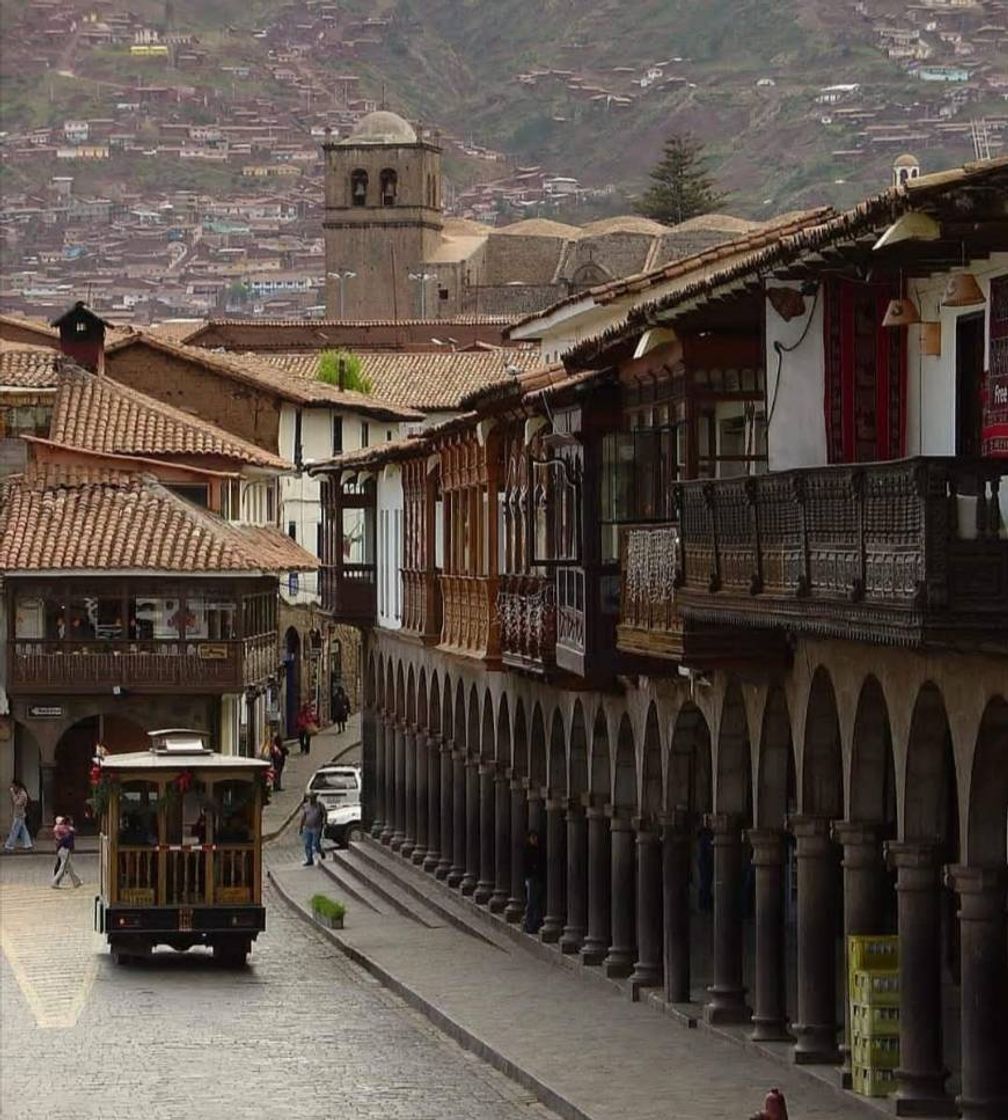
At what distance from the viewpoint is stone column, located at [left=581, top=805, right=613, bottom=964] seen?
122 feet

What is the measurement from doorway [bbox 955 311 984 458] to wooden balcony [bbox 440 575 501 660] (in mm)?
18883

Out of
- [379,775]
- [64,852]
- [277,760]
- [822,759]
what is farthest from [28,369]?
[822,759]

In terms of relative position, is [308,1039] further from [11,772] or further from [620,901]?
[11,772]

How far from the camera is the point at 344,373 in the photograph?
111m

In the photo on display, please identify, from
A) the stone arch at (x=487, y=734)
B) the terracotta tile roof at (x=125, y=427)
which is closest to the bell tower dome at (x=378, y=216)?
the terracotta tile roof at (x=125, y=427)

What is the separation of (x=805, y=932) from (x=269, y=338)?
115m

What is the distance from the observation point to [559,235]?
179375mm

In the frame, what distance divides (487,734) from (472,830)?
150 cm

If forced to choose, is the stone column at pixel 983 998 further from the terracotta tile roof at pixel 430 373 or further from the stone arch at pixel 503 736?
the terracotta tile roof at pixel 430 373

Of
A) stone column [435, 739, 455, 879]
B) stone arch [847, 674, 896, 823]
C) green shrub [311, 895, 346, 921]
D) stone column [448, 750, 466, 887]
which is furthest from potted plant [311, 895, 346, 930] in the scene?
Answer: stone arch [847, 674, 896, 823]

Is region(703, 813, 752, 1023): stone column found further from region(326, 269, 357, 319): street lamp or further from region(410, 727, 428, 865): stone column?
region(326, 269, 357, 319): street lamp

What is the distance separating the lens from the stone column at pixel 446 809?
5081cm

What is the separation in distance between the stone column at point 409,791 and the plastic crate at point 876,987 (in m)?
29.0

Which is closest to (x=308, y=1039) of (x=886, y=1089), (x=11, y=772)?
(x=886, y=1089)
